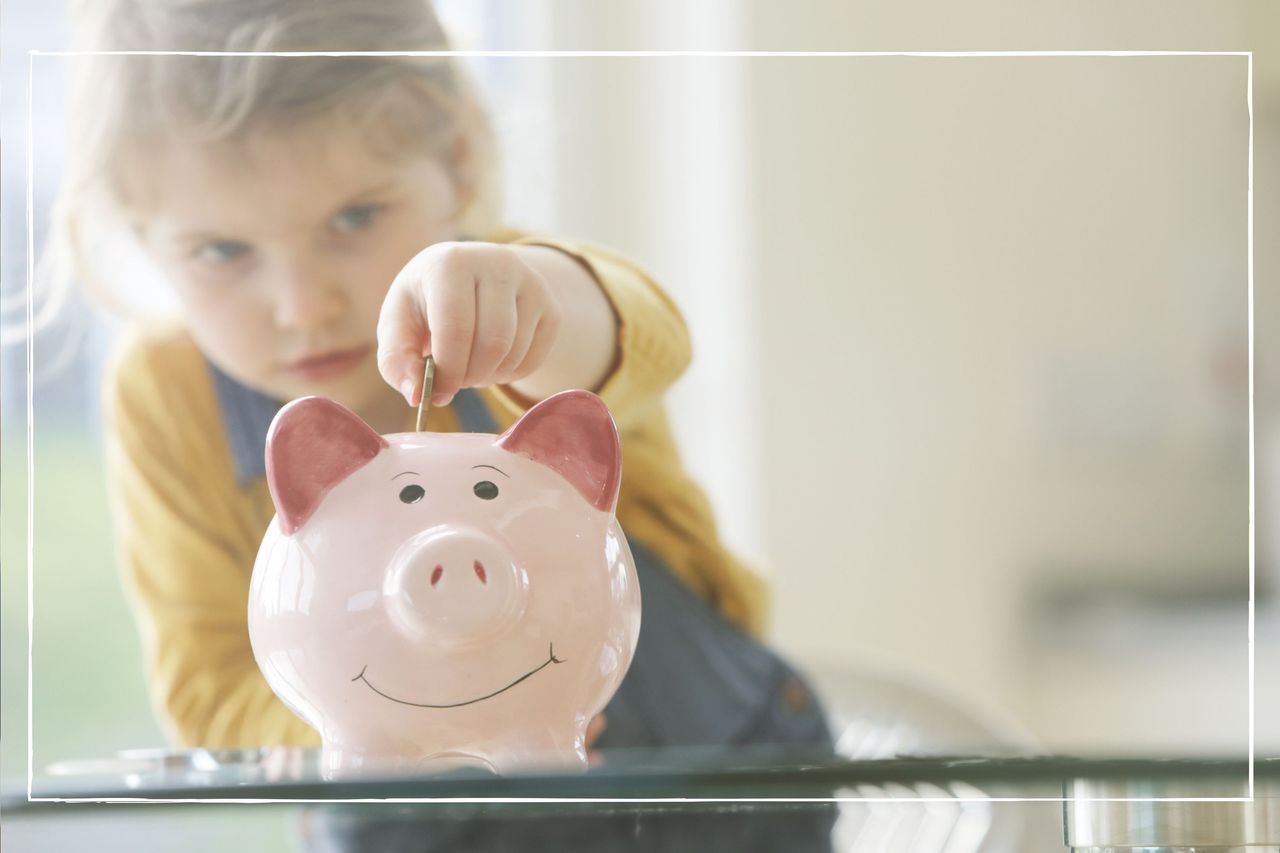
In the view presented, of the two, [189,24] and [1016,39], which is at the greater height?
[1016,39]

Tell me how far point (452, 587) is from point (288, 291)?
126 mm

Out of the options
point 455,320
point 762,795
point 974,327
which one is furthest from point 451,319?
point 974,327

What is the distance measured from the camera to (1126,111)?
134 cm

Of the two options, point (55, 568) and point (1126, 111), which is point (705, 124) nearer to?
point (1126, 111)

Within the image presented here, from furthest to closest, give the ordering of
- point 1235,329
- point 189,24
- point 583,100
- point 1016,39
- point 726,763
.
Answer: point 1235,329
point 1016,39
point 583,100
point 189,24
point 726,763

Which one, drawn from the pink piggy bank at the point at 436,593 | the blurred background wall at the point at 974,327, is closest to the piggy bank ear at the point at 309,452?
the pink piggy bank at the point at 436,593

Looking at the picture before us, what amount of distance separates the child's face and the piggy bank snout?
0.08 m

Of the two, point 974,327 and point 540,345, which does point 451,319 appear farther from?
point 974,327

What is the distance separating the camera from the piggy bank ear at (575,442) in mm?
235

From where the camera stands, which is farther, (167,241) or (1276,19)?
(1276,19)

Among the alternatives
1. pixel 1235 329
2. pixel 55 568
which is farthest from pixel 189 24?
pixel 1235 329

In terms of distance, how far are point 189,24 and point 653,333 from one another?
0.15 m

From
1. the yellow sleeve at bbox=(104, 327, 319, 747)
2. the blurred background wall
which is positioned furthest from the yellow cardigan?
the blurred background wall

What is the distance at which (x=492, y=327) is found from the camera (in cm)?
25
